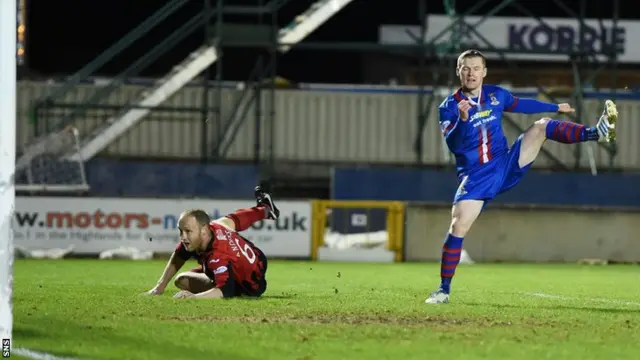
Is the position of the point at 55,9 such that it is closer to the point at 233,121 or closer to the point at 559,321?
the point at 233,121

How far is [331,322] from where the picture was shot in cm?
966

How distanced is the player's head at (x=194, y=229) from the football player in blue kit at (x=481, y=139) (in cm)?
199

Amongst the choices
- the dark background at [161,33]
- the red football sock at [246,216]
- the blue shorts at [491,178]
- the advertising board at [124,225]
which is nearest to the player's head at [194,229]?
the red football sock at [246,216]

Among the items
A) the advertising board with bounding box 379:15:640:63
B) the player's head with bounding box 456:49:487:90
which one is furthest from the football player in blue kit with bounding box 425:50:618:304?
the advertising board with bounding box 379:15:640:63

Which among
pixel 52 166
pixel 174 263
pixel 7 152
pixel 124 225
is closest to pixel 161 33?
pixel 52 166

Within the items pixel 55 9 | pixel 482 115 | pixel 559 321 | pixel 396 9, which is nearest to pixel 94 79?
pixel 55 9

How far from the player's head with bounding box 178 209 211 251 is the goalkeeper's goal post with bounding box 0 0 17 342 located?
3.87 m

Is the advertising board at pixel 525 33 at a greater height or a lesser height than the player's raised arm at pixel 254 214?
greater

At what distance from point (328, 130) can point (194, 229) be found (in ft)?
67.5

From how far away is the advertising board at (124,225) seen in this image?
2314cm

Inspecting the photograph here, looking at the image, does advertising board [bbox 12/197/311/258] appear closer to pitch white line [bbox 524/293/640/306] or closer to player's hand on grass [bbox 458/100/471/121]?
pitch white line [bbox 524/293/640/306]

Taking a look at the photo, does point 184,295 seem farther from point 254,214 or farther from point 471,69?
point 471,69

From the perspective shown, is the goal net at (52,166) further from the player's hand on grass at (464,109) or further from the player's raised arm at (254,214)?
the player's hand on grass at (464,109)

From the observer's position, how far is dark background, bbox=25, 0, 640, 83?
3600 cm
